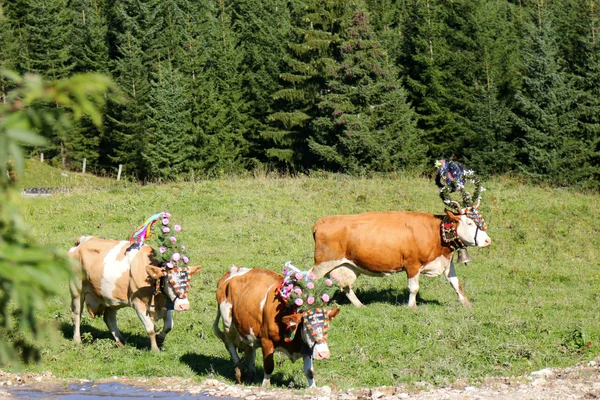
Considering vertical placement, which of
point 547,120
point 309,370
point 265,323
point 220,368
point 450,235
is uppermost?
point 450,235

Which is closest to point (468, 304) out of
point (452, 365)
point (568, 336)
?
point (568, 336)

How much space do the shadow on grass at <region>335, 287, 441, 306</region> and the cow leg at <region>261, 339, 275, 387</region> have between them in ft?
18.3

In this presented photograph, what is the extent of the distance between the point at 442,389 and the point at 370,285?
7.65 meters

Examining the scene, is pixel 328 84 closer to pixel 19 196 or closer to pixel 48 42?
pixel 48 42

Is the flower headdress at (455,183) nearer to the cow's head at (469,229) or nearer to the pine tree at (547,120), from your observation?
the cow's head at (469,229)

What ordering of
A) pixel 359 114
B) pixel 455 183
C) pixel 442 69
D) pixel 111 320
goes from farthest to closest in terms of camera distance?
pixel 442 69, pixel 359 114, pixel 455 183, pixel 111 320

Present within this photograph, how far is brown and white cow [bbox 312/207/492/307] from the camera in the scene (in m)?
17.1

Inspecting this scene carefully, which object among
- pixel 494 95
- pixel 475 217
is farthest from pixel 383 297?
pixel 494 95

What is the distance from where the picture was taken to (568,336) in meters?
14.6

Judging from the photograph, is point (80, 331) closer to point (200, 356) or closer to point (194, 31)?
point (200, 356)

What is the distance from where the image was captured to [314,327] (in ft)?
36.8

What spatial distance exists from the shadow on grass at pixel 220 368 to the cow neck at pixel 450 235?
4.86 metres

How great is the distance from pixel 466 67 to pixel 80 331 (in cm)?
5180

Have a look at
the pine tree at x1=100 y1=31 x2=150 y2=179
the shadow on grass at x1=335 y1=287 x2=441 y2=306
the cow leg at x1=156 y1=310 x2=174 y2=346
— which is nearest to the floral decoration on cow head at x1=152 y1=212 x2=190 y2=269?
the cow leg at x1=156 y1=310 x2=174 y2=346
